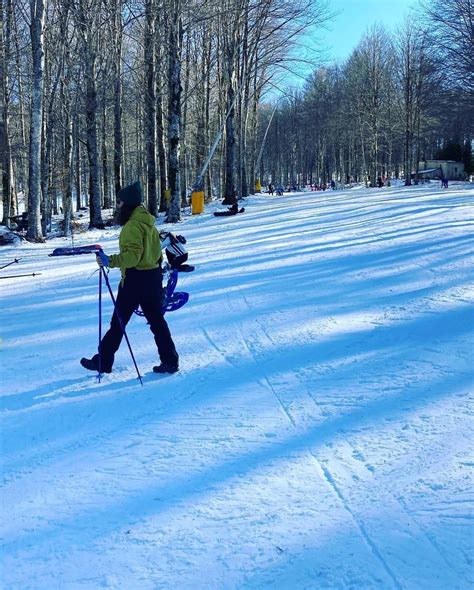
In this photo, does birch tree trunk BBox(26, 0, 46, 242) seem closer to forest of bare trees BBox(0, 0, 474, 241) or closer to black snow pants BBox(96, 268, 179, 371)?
forest of bare trees BBox(0, 0, 474, 241)

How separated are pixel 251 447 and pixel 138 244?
2.11 meters

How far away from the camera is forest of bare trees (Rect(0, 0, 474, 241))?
19562 millimetres

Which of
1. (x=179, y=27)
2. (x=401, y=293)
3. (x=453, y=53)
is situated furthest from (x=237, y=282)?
(x=453, y=53)

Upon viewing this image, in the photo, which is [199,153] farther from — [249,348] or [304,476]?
[304,476]

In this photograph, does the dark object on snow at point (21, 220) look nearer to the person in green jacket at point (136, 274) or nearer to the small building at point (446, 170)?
the person in green jacket at point (136, 274)

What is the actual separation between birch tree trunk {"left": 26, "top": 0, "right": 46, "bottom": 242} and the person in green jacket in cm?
1229

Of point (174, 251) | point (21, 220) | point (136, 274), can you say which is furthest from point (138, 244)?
point (21, 220)

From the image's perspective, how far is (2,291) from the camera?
9656mm

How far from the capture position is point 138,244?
4.85 metres

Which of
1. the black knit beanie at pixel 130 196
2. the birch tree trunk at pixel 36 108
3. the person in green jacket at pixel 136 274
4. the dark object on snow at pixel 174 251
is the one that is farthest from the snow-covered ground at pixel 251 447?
the birch tree trunk at pixel 36 108

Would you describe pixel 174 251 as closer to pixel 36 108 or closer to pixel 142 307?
pixel 142 307

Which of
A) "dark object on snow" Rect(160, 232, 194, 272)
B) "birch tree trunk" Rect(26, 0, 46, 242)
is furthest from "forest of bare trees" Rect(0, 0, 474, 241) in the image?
"dark object on snow" Rect(160, 232, 194, 272)

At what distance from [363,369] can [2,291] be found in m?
7.07

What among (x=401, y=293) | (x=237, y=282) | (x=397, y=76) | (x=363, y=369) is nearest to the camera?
(x=363, y=369)
